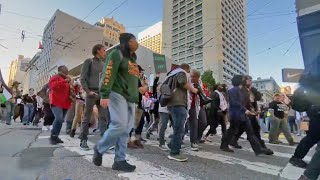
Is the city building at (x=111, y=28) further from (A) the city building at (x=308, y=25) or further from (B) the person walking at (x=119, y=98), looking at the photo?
(B) the person walking at (x=119, y=98)

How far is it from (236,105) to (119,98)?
9.84 feet

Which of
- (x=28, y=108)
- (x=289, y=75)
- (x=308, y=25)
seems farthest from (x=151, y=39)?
(x=308, y=25)

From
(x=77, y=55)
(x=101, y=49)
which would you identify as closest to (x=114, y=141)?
(x=101, y=49)

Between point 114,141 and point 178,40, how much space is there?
101523 mm

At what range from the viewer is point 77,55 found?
225 feet

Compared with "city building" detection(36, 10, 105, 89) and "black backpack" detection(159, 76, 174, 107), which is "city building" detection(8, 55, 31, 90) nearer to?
"city building" detection(36, 10, 105, 89)

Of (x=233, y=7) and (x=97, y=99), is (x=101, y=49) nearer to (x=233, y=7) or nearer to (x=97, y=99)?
(x=97, y=99)

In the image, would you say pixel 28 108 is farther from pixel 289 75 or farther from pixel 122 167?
pixel 289 75

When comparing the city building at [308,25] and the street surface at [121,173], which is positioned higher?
the city building at [308,25]

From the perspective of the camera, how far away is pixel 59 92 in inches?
220

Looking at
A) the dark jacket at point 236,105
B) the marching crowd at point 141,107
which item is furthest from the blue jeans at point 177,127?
the dark jacket at point 236,105

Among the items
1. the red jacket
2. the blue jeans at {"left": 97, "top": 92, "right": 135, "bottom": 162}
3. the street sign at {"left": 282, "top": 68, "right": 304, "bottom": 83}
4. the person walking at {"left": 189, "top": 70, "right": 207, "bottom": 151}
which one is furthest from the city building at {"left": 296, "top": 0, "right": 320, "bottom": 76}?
the street sign at {"left": 282, "top": 68, "right": 304, "bottom": 83}

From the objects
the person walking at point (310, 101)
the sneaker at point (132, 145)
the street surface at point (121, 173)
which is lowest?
the street surface at point (121, 173)

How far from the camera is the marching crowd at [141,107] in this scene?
337cm
